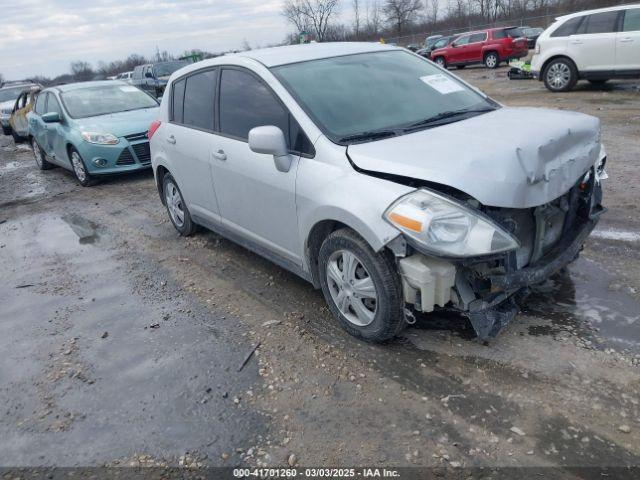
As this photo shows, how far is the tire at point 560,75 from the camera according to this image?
12547mm

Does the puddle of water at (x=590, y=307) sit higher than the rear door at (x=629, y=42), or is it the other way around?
the rear door at (x=629, y=42)

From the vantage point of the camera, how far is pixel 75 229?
6777 millimetres

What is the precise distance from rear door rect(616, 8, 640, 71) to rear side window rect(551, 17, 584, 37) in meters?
0.97

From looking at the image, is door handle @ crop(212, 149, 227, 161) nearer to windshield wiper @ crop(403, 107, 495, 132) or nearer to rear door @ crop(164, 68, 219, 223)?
rear door @ crop(164, 68, 219, 223)

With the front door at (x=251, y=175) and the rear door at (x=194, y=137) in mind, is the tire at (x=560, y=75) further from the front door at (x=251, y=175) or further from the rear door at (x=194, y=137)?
the front door at (x=251, y=175)

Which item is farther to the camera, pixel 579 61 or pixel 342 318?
pixel 579 61

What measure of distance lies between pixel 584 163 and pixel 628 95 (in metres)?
10.7

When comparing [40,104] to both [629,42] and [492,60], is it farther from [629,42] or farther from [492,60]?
[492,60]

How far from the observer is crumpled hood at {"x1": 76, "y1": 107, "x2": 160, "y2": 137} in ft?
28.6

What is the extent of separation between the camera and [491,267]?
9.67 ft

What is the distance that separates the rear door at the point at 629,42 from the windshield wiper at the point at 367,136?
417 inches

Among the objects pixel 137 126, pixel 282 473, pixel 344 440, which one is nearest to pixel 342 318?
pixel 344 440

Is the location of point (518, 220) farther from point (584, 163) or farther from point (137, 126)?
point (137, 126)

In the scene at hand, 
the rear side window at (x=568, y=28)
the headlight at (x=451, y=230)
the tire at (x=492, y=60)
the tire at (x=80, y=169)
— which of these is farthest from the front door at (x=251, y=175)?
the tire at (x=492, y=60)
